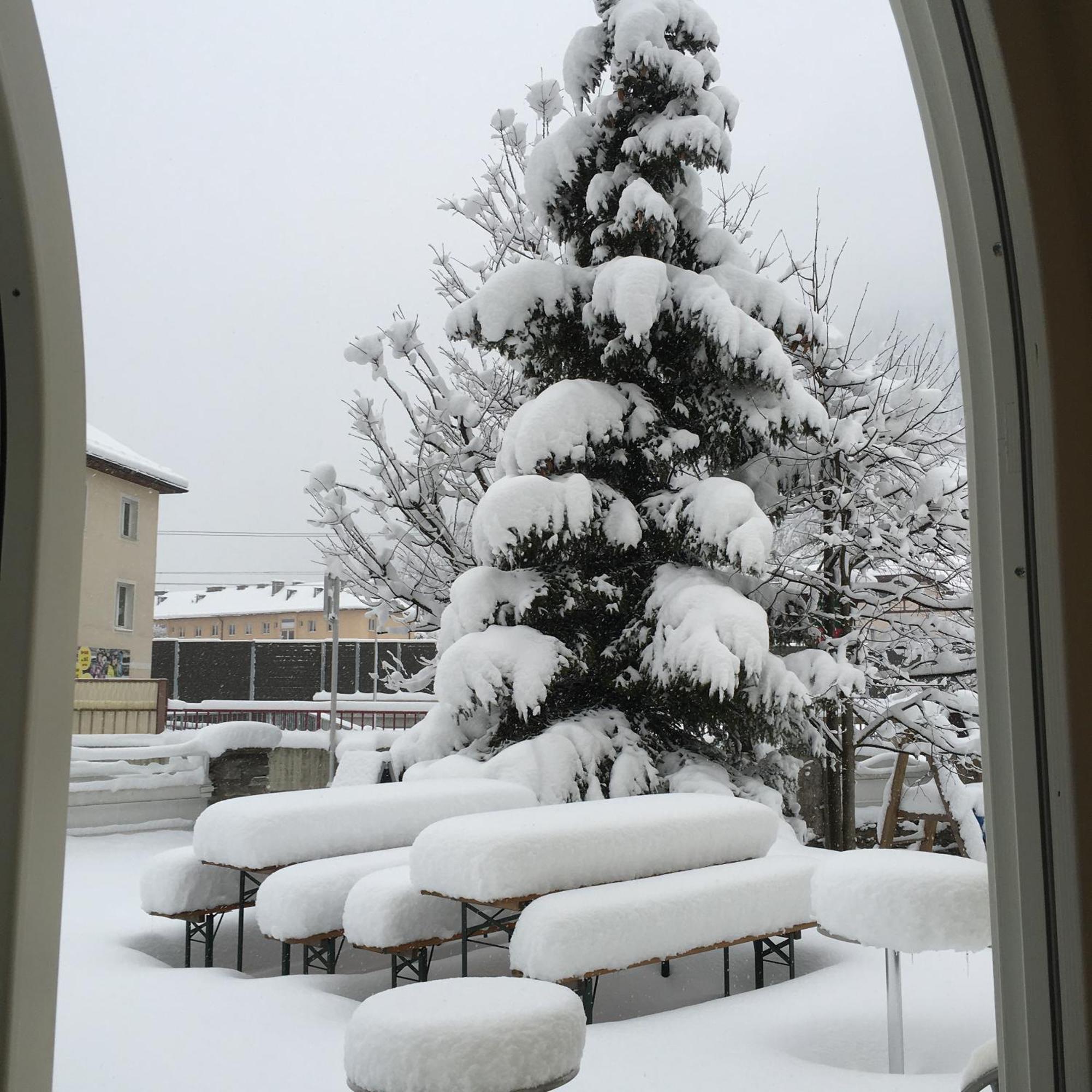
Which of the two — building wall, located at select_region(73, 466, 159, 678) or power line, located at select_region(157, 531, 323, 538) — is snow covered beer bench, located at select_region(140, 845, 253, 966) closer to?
building wall, located at select_region(73, 466, 159, 678)

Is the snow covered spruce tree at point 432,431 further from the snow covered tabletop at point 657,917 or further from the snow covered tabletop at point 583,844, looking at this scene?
the snow covered tabletop at point 657,917

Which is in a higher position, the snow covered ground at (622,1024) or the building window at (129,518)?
the building window at (129,518)

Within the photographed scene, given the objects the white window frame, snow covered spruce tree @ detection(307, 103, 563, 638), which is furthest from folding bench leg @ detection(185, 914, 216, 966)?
the white window frame

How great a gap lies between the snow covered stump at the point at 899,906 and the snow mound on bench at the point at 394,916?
2.08 metres

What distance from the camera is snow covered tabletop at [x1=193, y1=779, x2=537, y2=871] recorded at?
20.5 ft

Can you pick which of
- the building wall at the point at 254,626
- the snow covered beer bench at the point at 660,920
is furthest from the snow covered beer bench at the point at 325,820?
the building wall at the point at 254,626

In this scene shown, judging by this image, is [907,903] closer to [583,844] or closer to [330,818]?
[583,844]

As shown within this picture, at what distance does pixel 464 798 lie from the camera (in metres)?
6.84

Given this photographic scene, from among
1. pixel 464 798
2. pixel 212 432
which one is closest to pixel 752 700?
pixel 464 798

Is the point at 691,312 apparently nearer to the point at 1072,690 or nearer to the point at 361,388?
the point at 361,388

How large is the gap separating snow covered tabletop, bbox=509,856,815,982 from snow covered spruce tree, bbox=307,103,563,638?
5.75 metres

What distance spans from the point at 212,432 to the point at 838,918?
188 feet

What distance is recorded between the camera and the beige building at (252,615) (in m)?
45.9

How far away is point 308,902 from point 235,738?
8.61 meters
